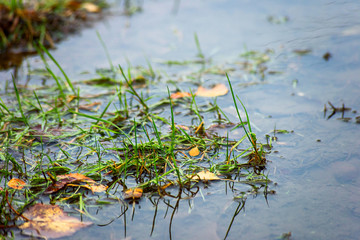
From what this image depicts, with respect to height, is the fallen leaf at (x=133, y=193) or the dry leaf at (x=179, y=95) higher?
the dry leaf at (x=179, y=95)

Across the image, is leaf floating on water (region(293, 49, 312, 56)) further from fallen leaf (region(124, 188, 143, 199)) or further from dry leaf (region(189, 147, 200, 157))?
fallen leaf (region(124, 188, 143, 199))

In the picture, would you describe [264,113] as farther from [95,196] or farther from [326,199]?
[95,196]

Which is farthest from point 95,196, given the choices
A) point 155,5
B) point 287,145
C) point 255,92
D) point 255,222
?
point 155,5

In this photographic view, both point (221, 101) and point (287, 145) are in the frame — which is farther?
point (221, 101)

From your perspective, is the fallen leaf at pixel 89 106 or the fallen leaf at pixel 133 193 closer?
the fallen leaf at pixel 133 193

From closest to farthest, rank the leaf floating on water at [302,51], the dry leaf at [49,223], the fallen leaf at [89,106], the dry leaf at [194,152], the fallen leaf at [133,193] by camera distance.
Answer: the dry leaf at [49,223] → the fallen leaf at [133,193] → the dry leaf at [194,152] → the fallen leaf at [89,106] → the leaf floating on water at [302,51]

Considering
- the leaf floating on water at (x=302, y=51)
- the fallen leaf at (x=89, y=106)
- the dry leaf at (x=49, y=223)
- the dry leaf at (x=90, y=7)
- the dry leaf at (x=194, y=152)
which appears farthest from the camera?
the dry leaf at (x=90, y=7)

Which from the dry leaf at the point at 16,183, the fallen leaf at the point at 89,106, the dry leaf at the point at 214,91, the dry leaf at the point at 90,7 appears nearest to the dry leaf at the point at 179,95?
the dry leaf at the point at 214,91

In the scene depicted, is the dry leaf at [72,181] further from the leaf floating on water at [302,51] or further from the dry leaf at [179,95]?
the leaf floating on water at [302,51]
